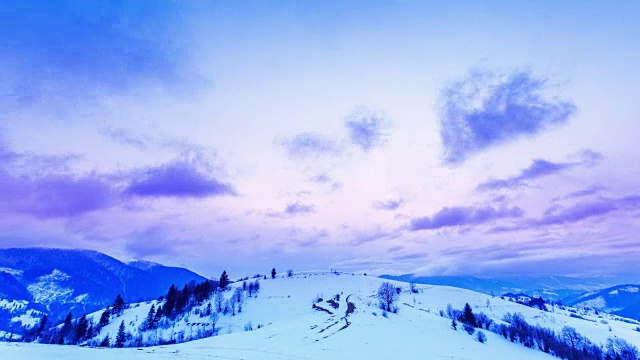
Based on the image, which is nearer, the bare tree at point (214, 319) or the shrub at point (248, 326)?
the shrub at point (248, 326)

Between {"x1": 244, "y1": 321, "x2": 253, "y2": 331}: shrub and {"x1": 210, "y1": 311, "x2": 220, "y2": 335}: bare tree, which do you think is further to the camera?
{"x1": 210, "y1": 311, "x2": 220, "y2": 335}: bare tree

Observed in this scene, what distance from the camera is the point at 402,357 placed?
6231cm

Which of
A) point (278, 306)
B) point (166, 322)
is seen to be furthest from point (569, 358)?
point (166, 322)

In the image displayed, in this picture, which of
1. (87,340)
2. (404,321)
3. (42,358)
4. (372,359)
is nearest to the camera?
(42,358)

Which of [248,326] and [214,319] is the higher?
[214,319]

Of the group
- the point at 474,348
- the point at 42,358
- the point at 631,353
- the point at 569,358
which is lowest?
the point at 631,353

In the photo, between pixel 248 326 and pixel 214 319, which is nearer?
pixel 248 326

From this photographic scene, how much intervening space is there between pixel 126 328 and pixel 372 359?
17457 centimetres

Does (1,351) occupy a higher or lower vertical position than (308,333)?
higher

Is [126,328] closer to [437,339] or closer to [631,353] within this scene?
[437,339]

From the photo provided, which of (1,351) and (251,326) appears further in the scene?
(251,326)

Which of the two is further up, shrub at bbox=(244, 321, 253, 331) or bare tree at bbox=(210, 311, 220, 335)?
bare tree at bbox=(210, 311, 220, 335)

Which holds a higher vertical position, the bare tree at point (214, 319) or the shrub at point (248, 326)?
the bare tree at point (214, 319)

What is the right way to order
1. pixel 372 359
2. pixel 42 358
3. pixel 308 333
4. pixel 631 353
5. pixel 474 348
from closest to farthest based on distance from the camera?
1. pixel 42 358
2. pixel 372 359
3. pixel 308 333
4. pixel 474 348
5. pixel 631 353
